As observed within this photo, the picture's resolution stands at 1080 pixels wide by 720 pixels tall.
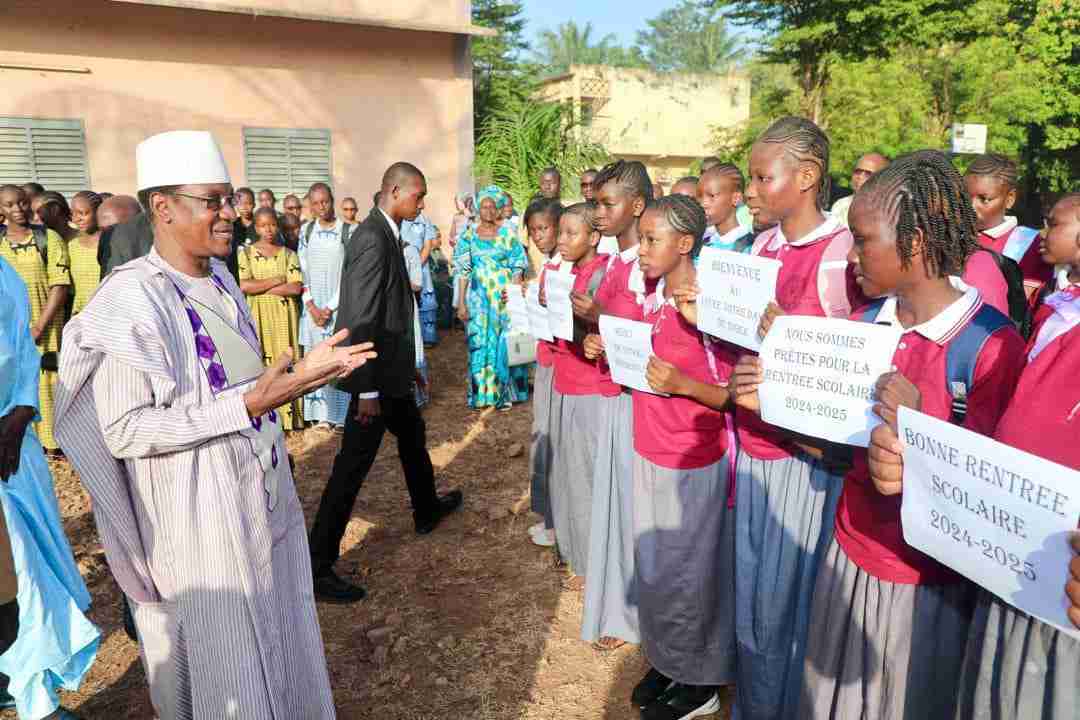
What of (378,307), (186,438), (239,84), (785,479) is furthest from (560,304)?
(239,84)

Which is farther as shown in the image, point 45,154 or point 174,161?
point 45,154

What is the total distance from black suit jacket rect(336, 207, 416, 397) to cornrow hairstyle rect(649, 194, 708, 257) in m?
1.69

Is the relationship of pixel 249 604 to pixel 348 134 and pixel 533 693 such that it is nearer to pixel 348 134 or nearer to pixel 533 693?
pixel 533 693

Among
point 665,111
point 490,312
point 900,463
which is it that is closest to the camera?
point 900,463

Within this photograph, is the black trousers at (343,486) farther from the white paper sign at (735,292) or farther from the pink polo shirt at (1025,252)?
the pink polo shirt at (1025,252)

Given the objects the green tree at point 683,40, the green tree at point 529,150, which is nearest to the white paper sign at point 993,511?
the green tree at point 529,150

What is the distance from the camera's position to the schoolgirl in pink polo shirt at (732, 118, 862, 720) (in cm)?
246

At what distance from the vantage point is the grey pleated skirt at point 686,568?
9.27 feet

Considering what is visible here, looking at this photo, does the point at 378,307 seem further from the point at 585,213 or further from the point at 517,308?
the point at 585,213

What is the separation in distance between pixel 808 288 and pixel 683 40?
2857 inches

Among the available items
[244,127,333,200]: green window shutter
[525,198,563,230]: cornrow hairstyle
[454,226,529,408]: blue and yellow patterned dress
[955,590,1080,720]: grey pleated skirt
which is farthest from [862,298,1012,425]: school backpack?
[244,127,333,200]: green window shutter

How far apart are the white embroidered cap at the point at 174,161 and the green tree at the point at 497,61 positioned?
1744 cm

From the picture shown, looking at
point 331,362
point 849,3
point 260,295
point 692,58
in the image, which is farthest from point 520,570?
point 692,58

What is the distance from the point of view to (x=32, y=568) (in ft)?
9.64
